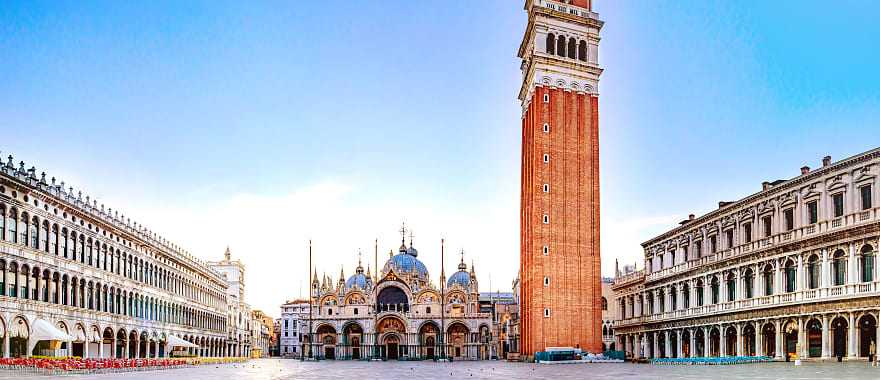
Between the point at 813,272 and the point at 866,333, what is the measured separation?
4672 mm

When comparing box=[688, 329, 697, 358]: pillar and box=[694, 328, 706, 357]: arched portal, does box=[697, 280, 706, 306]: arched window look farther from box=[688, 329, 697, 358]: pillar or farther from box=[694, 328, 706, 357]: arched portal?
box=[688, 329, 697, 358]: pillar

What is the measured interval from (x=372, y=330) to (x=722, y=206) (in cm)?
5567

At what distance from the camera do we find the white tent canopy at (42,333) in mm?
41375

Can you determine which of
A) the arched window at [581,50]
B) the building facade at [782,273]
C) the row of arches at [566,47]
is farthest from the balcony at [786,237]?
the row of arches at [566,47]

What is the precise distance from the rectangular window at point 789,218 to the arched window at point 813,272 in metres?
3.32

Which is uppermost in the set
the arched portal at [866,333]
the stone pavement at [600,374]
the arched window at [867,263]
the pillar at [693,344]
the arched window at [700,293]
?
the arched window at [867,263]

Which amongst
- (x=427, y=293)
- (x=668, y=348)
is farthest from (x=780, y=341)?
(x=427, y=293)

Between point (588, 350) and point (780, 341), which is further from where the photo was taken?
point (588, 350)

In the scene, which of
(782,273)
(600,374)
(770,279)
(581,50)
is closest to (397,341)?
(581,50)

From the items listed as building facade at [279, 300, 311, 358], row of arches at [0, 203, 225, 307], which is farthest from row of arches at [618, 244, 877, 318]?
building facade at [279, 300, 311, 358]

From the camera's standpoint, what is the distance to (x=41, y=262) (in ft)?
143

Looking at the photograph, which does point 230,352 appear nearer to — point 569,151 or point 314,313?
point 314,313

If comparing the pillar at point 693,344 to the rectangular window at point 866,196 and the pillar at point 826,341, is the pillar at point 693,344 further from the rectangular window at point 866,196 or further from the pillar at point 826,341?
the rectangular window at point 866,196

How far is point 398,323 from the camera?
340 feet
